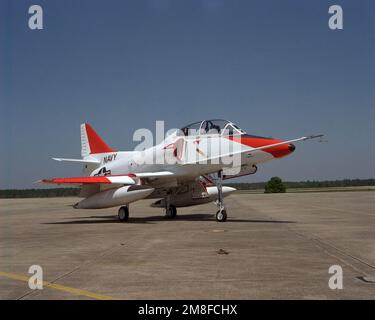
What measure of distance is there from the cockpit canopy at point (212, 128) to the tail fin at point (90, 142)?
6.89 metres

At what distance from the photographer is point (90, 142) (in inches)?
924

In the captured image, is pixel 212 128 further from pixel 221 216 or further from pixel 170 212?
pixel 170 212

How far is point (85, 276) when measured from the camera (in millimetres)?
6941

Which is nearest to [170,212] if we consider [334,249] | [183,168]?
[183,168]

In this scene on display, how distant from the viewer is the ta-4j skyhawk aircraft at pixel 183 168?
15695mm

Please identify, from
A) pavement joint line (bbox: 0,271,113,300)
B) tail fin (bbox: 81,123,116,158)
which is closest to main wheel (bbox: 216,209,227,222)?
tail fin (bbox: 81,123,116,158)

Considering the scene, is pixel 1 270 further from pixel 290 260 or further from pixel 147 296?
pixel 290 260

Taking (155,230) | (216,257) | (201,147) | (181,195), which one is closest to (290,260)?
(216,257)

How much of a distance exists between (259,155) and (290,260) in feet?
24.6

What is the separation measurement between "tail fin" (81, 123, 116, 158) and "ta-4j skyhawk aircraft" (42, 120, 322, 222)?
6.70ft

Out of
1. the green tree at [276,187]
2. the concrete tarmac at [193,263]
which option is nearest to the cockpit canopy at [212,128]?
the concrete tarmac at [193,263]

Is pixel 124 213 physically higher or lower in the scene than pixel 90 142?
lower

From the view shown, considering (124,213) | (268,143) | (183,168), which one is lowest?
(124,213)

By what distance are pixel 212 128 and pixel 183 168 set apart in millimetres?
2101
